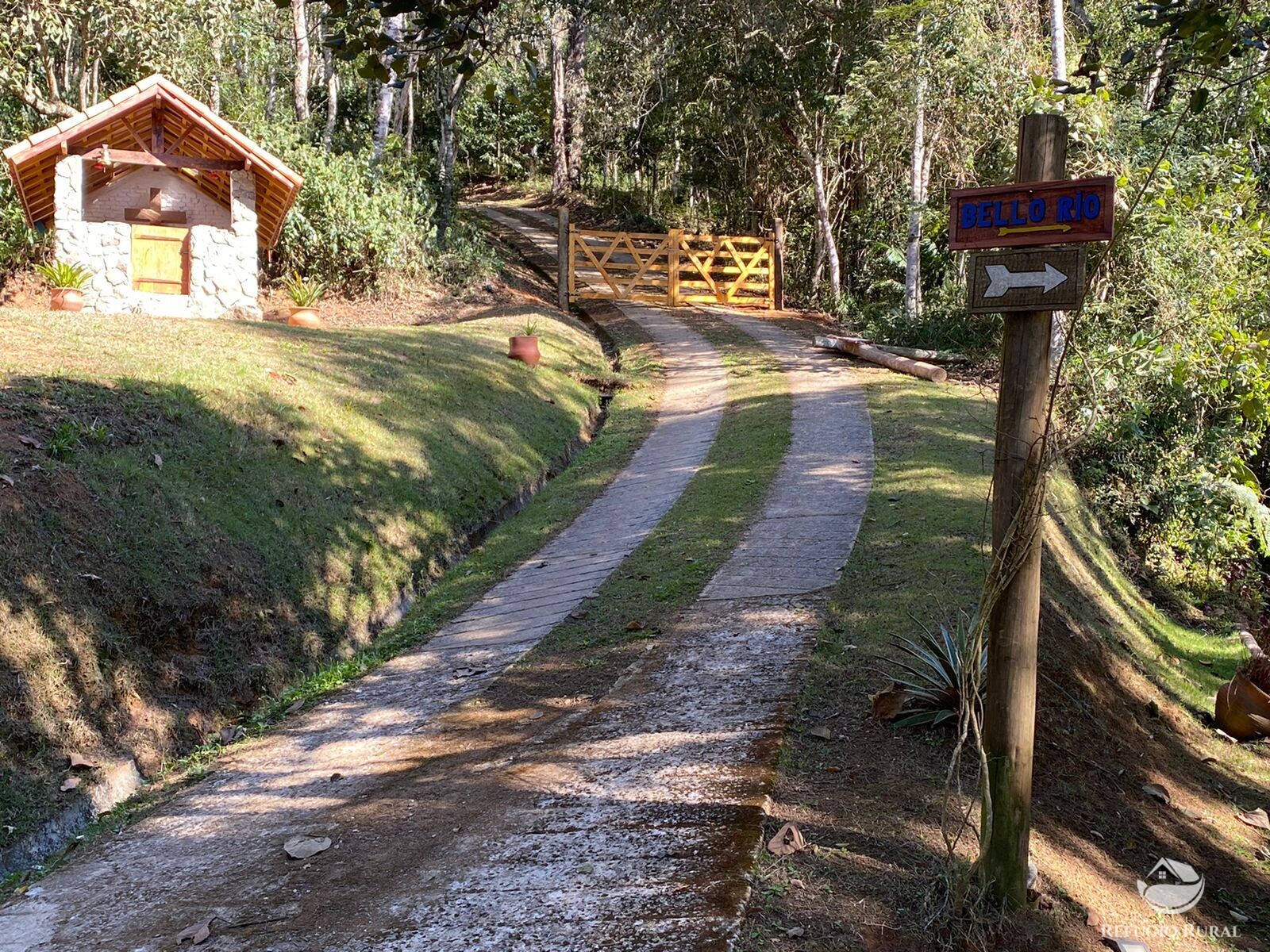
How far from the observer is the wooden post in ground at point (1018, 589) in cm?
441

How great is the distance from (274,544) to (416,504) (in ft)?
7.29

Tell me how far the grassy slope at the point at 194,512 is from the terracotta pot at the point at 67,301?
282cm

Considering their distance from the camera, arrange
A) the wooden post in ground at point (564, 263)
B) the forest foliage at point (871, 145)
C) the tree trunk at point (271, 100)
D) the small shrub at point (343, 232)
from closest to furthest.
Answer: the forest foliage at point (871, 145), the small shrub at point (343, 232), the wooden post in ground at point (564, 263), the tree trunk at point (271, 100)

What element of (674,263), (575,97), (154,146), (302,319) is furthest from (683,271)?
(575,97)

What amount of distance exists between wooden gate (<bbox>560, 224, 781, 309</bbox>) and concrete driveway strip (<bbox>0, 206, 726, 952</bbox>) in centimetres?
1631

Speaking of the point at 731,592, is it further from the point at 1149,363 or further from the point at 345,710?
the point at 1149,363

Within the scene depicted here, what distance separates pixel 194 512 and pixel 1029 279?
21.3ft

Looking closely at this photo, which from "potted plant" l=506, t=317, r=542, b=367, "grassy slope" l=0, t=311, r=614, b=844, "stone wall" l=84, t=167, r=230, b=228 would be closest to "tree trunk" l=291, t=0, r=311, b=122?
"stone wall" l=84, t=167, r=230, b=228

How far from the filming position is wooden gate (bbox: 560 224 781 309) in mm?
27016

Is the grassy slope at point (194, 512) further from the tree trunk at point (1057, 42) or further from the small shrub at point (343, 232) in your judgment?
the small shrub at point (343, 232)

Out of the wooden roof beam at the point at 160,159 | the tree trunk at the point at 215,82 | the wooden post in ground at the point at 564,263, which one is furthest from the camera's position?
the tree trunk at the point at 215,82

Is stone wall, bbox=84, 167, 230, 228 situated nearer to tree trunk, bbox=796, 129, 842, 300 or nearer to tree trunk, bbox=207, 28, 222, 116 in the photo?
tree trunk, bbox=207, 28, 222, 116

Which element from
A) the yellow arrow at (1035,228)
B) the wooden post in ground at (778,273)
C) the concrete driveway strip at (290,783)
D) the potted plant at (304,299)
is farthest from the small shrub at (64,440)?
the wooden post in ground at (778,273)

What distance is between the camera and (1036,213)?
4277 millimetres
